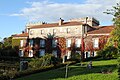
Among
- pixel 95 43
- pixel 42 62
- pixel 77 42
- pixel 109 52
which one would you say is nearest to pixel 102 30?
pixel 95 43

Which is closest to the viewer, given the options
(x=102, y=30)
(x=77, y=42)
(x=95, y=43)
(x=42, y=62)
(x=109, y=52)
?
(x=42, y=62)

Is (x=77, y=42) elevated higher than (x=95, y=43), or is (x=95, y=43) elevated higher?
(x=77, y=42)

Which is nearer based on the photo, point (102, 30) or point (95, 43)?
point (95, 43)

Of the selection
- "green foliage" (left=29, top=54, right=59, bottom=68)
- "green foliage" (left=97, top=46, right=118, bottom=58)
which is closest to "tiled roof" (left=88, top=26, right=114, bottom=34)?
"green foliage" (left=97, top=46, right=118, bottom=58)

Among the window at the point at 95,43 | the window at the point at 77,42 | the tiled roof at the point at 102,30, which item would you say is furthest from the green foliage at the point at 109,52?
the window at the point at 77,42

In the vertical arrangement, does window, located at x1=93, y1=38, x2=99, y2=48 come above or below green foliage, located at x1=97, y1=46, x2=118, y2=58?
above

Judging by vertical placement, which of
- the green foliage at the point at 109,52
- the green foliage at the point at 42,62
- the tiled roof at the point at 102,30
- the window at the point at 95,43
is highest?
the tiled roof at the point at 102,30

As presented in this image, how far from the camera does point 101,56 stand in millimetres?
59594

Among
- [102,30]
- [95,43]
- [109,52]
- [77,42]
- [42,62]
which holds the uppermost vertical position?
[102,30]

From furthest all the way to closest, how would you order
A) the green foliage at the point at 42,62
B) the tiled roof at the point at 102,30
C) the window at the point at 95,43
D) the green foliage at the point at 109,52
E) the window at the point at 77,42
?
the window at the point at 77,42
the window at the point at 95,43
the tiled roof at the point at 102,30
the green foliage at the point at 42,62
the green foliage at the point at 109,52

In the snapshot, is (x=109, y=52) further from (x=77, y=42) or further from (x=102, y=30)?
(x=77, y=42)

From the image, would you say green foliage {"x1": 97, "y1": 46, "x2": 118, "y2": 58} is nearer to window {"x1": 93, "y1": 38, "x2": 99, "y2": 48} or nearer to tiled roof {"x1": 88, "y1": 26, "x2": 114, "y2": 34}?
window {"x1": 93, "y1": 38, "x2": 99, "y2": 48}

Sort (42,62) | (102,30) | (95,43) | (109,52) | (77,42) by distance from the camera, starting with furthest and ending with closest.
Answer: (77,42) < (102,30) < (95,43) < (109,52) < (42,62)

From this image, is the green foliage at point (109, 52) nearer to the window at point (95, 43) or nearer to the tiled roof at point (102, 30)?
the window at point (95, 43)
